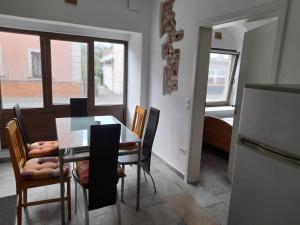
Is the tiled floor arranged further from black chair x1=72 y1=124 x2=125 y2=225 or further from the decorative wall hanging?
the decorative wall hanging

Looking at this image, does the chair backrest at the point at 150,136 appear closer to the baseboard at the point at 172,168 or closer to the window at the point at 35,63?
the baseboard at the point at 172,168

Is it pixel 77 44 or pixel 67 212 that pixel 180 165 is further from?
pixel 77 44

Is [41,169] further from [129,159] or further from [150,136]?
[150,136]

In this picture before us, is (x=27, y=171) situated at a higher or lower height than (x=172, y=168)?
higher

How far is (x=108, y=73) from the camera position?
412 centimetres

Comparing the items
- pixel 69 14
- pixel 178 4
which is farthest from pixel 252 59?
pixel 69 14

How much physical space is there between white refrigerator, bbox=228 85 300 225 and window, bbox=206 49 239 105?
343 cm

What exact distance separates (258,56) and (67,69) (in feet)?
9.99

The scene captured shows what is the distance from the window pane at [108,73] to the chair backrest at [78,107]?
0.87 meters

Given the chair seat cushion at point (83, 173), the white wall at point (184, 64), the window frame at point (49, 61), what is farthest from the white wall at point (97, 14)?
the chair seat cushion at point (83, 173)

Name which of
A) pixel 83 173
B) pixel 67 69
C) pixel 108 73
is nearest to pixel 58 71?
pixel 67 69

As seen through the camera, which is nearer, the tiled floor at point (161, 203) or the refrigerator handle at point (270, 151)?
the refrigerator handle at point (270, 151)

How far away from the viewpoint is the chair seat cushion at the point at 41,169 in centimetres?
190

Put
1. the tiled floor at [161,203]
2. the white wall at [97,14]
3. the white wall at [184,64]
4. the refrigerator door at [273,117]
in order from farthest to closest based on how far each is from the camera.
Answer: the white wall at [97,14] → the tiled floor at [161,203] → the white wall at [184,64] → the refrigerator door at [273,117]
